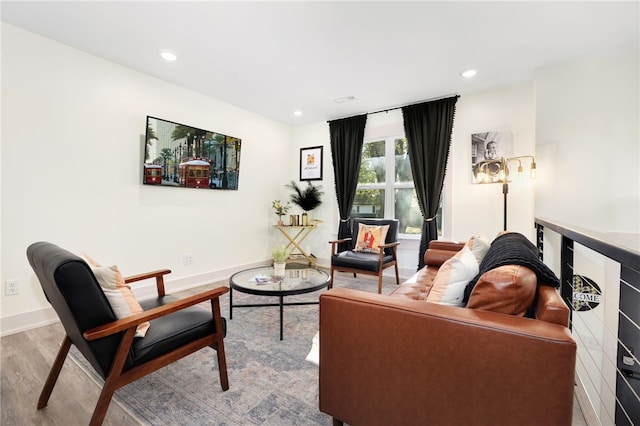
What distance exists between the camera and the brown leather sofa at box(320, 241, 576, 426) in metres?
0.88

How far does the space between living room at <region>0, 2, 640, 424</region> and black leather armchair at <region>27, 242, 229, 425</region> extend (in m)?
1.59

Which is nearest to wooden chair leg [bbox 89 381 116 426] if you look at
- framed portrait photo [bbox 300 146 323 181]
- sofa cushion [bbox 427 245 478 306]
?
sofa cushion [bbox 427 245 478 306]

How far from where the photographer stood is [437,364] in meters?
1.02

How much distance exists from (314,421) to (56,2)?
3.35 metres

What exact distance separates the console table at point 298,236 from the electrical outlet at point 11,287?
3018mm

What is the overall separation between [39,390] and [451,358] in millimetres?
2239

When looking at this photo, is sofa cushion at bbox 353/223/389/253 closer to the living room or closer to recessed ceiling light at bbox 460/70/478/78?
the living room

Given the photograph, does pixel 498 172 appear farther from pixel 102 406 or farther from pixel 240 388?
pixel 102 406

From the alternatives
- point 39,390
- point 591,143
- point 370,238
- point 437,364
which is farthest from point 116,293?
point 591,143

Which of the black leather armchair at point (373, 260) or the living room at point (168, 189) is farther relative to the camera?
the black leather armchair at point (373, 260)

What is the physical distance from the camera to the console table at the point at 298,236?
476 cm

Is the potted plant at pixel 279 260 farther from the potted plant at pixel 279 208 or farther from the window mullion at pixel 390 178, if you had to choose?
the window mullion at pixel 390 178

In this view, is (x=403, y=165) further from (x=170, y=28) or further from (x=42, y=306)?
(x=42, y=306)

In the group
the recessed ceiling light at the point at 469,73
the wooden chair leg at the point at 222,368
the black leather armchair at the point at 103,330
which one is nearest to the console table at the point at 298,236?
the recessed ceiling light at the point at 469,73
